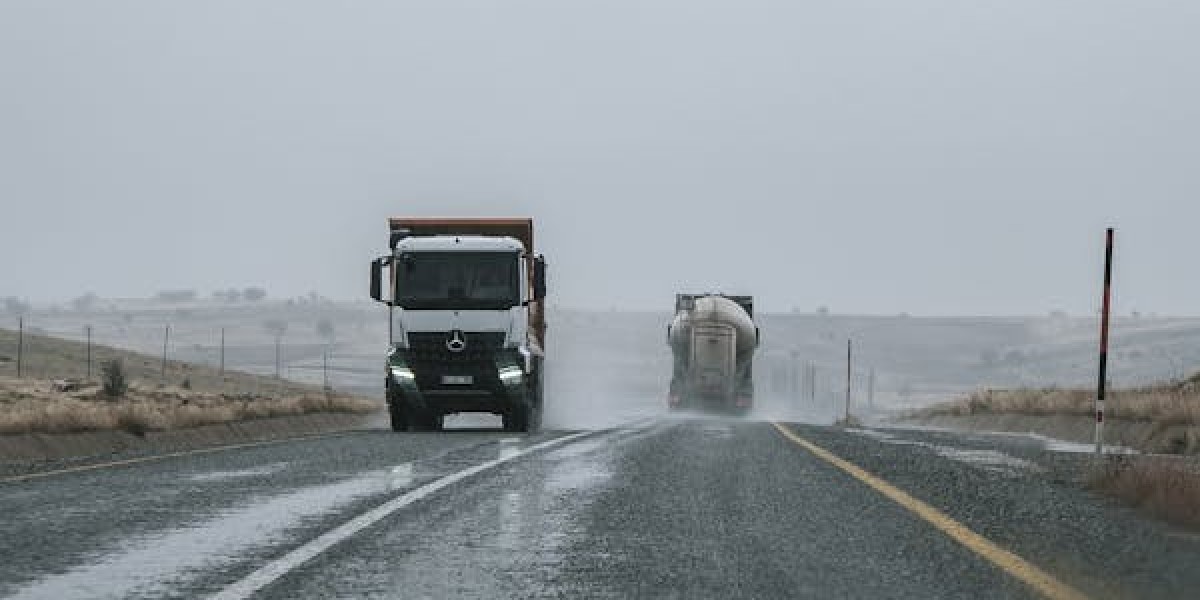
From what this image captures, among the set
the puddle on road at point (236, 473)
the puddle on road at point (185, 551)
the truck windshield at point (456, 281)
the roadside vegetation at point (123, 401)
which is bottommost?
the roadside vegetation at point (123, 401)

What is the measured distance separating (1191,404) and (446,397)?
42.6 feet

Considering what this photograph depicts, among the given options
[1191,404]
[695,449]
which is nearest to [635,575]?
[695,449]

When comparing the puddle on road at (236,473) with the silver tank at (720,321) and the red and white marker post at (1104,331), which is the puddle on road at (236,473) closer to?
the red and white marker post at (1104,331)

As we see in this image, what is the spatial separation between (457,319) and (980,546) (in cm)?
1564

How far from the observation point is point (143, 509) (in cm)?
1010

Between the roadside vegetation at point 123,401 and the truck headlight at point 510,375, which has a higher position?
the truck headlight at point 510,375

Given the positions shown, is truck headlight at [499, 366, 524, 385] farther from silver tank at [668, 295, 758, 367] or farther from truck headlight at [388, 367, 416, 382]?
silver tank at [668, 295, 758, 367]

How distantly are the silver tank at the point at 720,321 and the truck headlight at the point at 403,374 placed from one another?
101ft

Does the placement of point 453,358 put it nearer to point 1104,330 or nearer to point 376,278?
point 376,278

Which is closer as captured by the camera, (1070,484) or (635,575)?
(635,575)

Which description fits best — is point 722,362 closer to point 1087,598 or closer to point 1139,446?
point 1139,446

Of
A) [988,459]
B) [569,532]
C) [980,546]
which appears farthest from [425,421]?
[980,546]

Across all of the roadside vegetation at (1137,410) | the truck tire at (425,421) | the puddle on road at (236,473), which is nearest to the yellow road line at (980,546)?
the puddle on road at (236,473)

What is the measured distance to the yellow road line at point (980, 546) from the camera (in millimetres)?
6814
